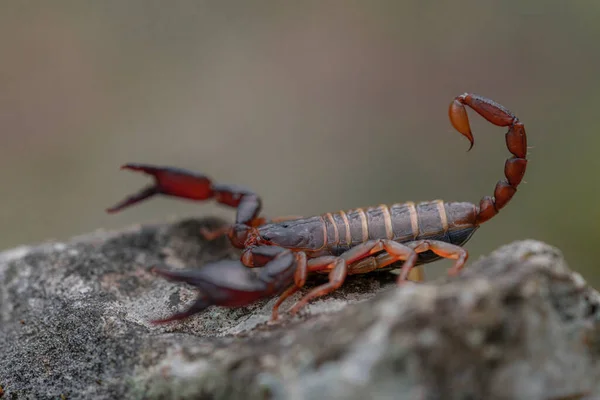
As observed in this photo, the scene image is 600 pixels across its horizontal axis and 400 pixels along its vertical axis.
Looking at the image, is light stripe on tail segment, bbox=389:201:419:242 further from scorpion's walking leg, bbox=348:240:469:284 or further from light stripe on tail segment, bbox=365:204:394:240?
scorpion's walking leg, bbox=348:240:469:284

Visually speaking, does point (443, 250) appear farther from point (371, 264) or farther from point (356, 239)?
point (356, 239)

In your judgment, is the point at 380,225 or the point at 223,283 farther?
the point at 380,225

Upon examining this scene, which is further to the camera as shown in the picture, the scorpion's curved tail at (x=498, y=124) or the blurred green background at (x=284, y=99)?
the blurred green background at (x=284, y=99)

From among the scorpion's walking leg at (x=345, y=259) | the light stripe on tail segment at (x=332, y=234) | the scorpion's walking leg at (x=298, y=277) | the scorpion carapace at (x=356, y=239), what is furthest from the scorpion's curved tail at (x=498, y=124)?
the scorpion's walking leg at (x=298, y=277)

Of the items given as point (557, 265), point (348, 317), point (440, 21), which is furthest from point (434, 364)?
point (440, 21)

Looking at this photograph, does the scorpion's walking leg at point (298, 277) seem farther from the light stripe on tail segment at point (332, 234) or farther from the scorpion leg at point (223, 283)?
the light stripe on tail segment at point (332, 234)

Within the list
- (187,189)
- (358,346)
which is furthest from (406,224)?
(187,189)

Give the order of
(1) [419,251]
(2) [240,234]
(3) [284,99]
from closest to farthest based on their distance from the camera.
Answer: (1) [419,251] < (2) [240,234] < (3) [284,99]

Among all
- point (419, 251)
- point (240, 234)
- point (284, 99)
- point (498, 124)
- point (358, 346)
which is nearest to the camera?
point (358, 346)
